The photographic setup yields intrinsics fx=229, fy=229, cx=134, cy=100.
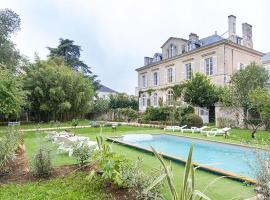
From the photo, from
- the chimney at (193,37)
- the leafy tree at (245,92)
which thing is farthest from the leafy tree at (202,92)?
the chimney at (193,37)

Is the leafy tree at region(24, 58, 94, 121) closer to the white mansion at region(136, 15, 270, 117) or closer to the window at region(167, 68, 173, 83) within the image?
the white mansion at region(136, 15, 270, 117)

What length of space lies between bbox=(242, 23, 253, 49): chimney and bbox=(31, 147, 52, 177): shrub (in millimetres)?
26506

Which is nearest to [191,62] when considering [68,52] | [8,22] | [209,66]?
[209,66]

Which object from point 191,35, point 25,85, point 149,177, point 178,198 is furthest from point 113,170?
point 191,35

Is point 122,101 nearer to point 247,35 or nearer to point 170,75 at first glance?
point 170,75

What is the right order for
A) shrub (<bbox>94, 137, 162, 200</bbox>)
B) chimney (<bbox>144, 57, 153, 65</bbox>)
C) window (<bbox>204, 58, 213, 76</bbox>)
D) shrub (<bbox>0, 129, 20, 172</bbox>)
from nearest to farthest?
1. shrub (<bbox>94, 137, 162, 200</bbox>)
2. shrub (<bbox>0, 129, 20, 172</bbox>)
3. window (<bbox>204, 58, 213, 76</bbox>)
4. chimney (<bbox>144, 57, 153, 65</bbox>)

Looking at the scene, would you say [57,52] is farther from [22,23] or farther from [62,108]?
[62,108]

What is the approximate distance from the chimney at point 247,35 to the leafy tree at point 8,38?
2486 centimetres

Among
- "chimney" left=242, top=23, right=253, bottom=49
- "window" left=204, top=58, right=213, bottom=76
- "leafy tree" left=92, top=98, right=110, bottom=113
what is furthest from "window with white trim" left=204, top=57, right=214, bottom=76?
"leafy tree" left=92, top=98, right=110, bottom=113

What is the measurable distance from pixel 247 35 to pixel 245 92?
1399 centimetres

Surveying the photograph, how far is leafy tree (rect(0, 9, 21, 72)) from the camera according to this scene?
883 inches

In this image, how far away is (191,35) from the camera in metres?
26.8

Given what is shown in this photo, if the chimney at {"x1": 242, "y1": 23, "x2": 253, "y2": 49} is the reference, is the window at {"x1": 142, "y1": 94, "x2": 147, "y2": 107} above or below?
below

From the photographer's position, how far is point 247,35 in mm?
26312
